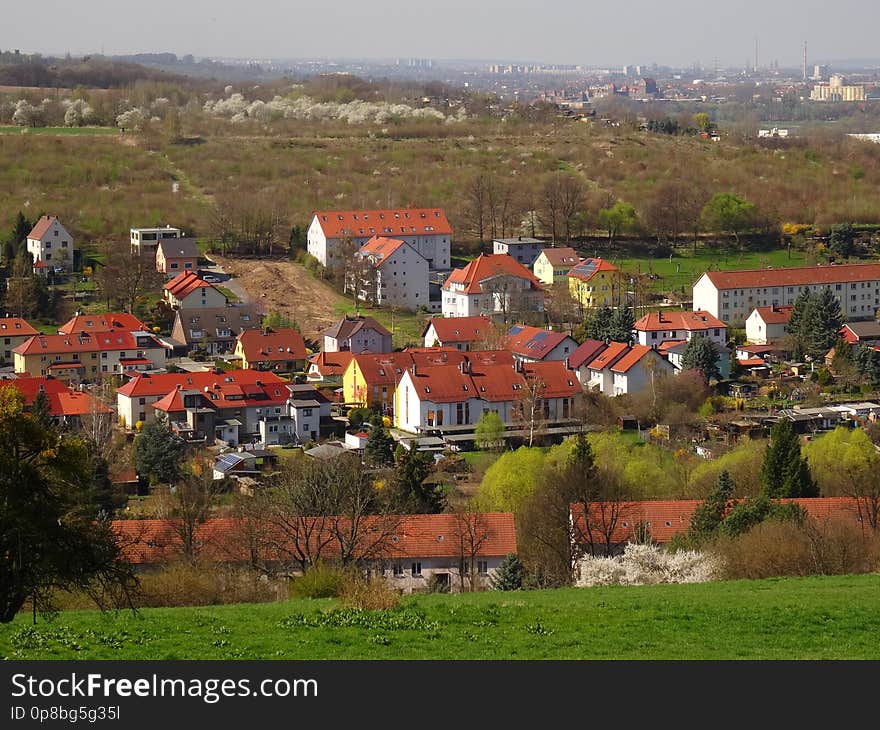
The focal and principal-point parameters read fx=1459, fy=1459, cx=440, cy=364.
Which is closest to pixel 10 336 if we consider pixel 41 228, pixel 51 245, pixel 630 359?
pixel 51 245

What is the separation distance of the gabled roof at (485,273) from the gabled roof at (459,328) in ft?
9.81

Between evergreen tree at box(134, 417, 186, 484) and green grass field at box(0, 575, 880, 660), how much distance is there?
12.1 metres

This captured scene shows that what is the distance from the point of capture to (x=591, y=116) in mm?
71938

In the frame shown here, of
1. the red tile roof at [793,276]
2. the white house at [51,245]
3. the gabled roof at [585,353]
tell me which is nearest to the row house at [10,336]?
the white house at [51,245]

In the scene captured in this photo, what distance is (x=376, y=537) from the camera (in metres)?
15.2

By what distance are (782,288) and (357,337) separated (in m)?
11.0

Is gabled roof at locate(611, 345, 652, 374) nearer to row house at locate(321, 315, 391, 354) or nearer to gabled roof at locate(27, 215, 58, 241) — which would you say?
row house at locate(321, 315, 391, 354)

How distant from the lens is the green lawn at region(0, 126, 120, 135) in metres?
56.4

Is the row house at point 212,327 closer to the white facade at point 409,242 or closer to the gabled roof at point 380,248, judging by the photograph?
the gabled roof at point 380,248

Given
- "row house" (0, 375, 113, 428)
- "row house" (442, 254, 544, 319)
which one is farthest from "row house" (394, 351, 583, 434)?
"row house" (442, 254, 544, 319)

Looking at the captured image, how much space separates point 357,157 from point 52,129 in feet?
43.3
